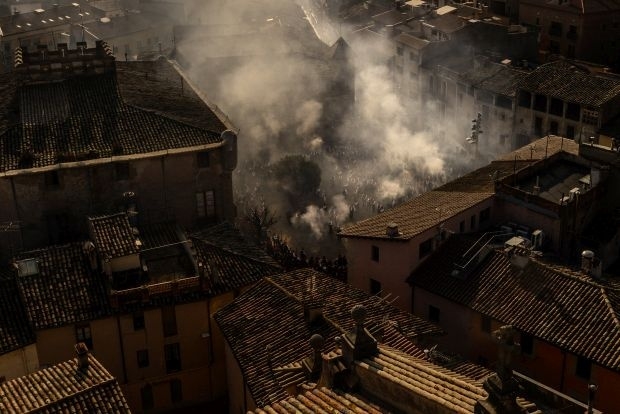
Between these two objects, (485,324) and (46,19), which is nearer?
(485,324)

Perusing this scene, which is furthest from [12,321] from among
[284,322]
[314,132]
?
[314,132]

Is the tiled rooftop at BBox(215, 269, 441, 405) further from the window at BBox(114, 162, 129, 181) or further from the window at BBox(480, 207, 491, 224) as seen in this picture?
the window at BBox(480, 207, 491, 224)

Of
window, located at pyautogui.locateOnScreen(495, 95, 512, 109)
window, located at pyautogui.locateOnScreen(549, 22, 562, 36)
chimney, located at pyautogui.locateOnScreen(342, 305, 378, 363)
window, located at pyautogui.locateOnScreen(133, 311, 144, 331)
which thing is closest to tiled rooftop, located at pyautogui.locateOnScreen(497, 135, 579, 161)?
window, located at pyautogui.locateOnScreen(495, 95, 512, 109)

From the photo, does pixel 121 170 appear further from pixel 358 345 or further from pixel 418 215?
pixel 358 345

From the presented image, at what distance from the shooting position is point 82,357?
2548 centimetres

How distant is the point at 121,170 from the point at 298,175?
20158 mm

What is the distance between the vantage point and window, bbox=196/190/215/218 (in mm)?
39281

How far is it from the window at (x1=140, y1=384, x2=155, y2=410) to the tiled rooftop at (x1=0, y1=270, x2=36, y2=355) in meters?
4.99

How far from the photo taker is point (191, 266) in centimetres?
3388

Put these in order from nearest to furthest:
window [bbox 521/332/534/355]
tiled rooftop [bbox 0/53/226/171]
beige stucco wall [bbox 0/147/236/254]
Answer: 1. window [bbox 521/332/534/355]
2. beige stucco wall [bbox 0/147/236/254]
3. tiled rooftop [bbox 0/53/226/171]

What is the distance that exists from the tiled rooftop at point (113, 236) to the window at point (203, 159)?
225 inches

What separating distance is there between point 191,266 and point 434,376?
725 inches

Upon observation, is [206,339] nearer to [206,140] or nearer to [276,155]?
[206,140]

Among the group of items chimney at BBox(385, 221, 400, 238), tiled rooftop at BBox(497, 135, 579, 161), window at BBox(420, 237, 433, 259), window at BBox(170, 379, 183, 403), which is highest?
tiled rooftop at BBox(497, 135, 579, 161)
